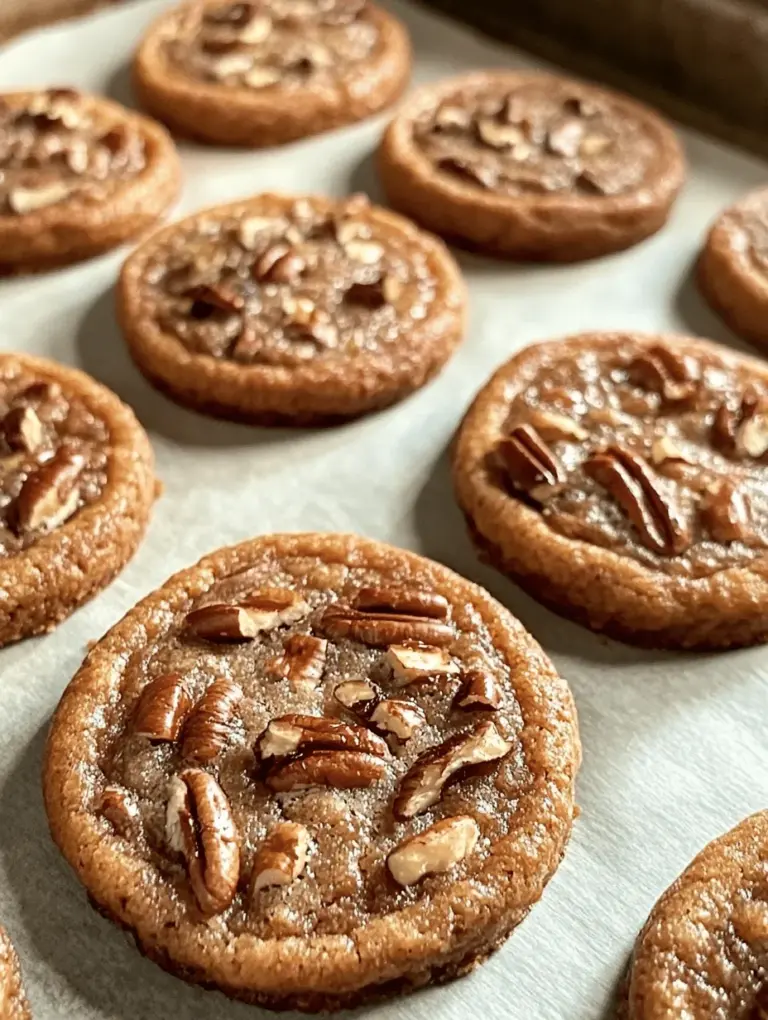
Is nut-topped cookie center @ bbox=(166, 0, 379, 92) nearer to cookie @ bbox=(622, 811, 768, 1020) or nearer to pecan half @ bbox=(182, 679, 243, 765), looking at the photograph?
pecan half @ bbox=(182, 679, 243, 765)

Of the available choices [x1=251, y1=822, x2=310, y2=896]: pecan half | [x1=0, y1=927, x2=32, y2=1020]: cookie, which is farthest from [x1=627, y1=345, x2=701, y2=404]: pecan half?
[x1=0, y1=927, x2=32, y2=1020]: cookie

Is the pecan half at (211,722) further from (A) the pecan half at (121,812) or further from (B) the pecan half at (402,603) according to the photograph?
(B) the pecan half at (402,603)

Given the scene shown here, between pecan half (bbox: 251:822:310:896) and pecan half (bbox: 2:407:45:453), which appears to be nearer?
pecan half (bbox: 251:822:310:896)

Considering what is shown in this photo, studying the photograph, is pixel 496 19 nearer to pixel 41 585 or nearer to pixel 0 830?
pixel 41 585

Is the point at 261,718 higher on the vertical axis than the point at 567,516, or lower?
lower

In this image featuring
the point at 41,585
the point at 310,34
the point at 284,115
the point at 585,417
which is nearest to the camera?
the point at 41,585

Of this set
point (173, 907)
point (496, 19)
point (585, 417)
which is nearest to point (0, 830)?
point (173, 907)
